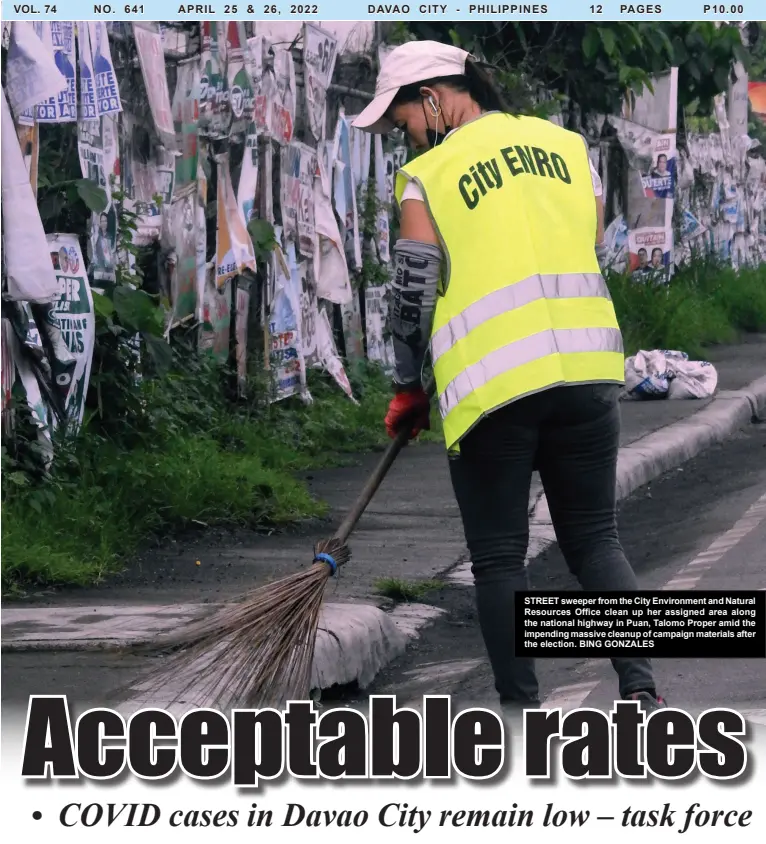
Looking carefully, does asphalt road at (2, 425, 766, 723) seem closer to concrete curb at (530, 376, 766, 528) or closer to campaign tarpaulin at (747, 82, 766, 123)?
concrete curb at (530, 376, 766, 528)

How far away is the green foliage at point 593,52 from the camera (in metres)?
9.47

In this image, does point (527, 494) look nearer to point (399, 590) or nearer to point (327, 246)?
point (399, 590)

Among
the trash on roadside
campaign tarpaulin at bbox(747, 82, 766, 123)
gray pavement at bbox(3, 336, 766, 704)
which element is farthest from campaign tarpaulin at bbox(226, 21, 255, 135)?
campaign tarpaulin at bbox(747, 82, 766, 123)

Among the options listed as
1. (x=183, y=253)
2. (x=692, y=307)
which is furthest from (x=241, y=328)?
(x=692, y=307)

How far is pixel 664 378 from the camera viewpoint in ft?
37.0

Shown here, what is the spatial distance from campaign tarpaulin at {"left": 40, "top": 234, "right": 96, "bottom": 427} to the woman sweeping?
8.67ft

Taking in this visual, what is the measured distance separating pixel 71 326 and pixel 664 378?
5.78 m

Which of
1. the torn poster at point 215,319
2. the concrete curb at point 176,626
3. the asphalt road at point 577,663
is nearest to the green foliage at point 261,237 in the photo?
the torn poster at point 215,319

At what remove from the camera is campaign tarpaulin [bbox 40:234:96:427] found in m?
6.29

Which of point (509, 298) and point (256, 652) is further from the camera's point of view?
point (256, 652)

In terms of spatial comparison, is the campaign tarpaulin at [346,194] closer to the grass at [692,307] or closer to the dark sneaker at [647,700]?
the grass at [692,307]

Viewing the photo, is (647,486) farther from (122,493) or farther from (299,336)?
(122,493)

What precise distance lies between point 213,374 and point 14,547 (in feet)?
8.33

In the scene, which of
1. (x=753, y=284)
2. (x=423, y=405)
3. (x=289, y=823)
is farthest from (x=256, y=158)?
(x=753, y=284)
